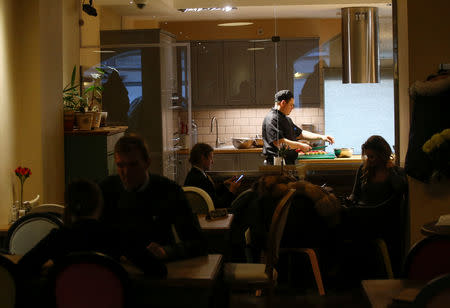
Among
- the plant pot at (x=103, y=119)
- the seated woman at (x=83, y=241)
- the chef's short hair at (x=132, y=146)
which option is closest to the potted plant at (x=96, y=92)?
the plant pot at (x=103, y=119)

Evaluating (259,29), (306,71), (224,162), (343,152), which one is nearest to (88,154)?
(224,162)

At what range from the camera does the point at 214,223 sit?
429 centimetres

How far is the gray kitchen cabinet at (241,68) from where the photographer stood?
7102 mm

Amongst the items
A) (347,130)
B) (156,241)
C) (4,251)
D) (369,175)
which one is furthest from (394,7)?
(4,251)

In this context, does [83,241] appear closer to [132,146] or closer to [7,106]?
[132,146]

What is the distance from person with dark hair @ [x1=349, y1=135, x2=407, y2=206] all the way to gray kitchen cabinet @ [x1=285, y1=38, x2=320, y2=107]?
1729 millimetres

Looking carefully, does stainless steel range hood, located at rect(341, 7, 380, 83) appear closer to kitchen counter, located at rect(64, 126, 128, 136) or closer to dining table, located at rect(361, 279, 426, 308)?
kitchen counter, located at rect(64, 126, 128, 136)

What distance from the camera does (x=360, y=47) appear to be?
687cm

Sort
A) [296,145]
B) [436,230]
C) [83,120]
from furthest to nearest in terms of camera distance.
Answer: [296,145]
[83,120]
[436,230]

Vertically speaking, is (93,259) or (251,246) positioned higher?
(93,259)

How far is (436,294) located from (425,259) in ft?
2.89

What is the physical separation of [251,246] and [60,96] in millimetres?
2246

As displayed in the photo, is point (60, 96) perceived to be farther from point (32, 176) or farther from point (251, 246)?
point (251, 246)

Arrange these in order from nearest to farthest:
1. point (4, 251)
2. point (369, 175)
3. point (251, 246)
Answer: point (4, 251), point (251, 246), point (369, 175)
